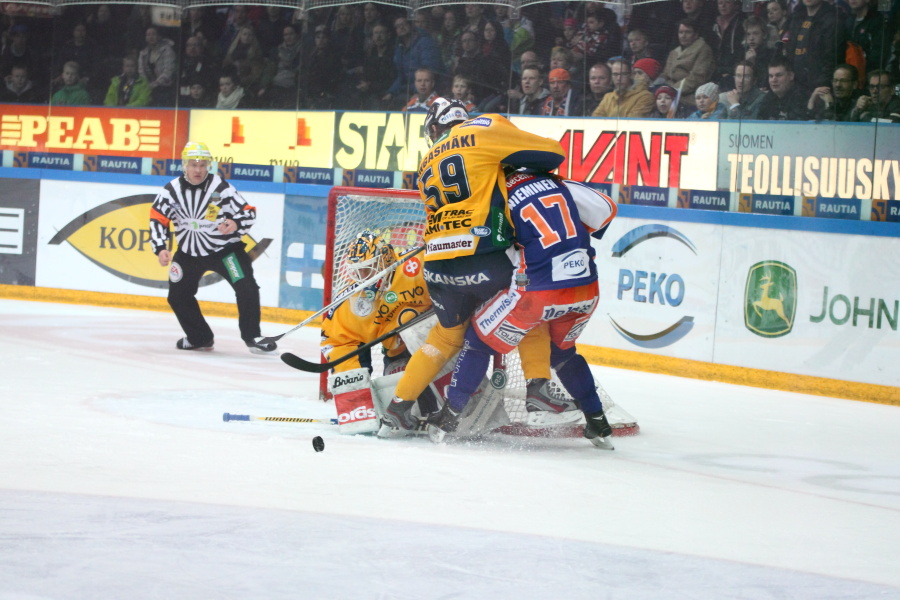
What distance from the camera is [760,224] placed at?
6.45 metres

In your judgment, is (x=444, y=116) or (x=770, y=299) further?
(x=770, y=299)

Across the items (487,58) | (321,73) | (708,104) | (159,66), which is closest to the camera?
(708,104)

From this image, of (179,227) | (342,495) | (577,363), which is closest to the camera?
(342,495)

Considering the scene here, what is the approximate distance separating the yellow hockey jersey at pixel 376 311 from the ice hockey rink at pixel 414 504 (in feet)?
1.20

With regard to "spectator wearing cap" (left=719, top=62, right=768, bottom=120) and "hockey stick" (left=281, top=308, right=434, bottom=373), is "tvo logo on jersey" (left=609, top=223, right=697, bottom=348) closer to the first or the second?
"spectator wearing cap" (left=719, top=62, right=768, bottom=120)

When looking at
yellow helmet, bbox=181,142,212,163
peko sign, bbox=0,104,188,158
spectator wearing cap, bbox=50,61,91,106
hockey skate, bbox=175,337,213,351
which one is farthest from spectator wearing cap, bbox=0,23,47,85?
hockey skate, bbox=175,337,213,351

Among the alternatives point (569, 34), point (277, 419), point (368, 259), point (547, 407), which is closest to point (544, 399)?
point (547, 407)

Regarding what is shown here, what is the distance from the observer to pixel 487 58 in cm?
788

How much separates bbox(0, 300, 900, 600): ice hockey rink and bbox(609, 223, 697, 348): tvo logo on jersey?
1336 mm

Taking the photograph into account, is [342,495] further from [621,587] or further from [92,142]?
[92,142]

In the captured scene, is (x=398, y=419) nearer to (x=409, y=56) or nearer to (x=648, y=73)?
(x=648, y=73)

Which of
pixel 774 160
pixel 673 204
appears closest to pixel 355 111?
pixel 673 204

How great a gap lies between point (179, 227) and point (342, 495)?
3891mm

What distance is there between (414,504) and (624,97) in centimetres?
448
